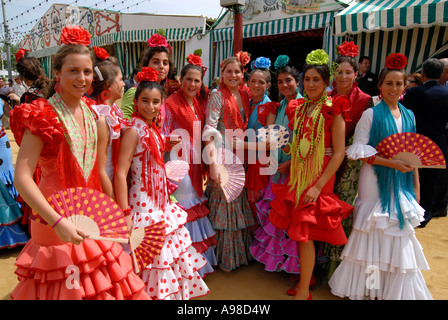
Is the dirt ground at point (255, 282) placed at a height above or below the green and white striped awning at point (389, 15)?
below

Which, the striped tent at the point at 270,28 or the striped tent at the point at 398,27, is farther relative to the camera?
the striped tent at the point at 270,28

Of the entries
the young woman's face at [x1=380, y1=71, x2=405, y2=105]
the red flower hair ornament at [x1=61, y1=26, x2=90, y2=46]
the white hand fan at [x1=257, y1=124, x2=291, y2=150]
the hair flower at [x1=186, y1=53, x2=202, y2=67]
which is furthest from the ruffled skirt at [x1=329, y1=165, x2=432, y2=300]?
the red flower hair ornament at [x1=61, y1=26, x2=90, y2=46]

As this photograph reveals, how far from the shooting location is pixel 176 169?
2752mm

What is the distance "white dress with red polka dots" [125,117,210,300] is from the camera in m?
2.29

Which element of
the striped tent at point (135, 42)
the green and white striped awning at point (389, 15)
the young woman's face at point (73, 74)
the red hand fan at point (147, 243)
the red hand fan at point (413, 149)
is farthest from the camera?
the striped tent at point (135, 42)

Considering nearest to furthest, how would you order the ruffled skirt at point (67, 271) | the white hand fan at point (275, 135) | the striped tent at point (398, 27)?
the ruffled skirt at point (67, 271)
the white hand fan at point (275, 135)
the striped tent at point (398, 27)

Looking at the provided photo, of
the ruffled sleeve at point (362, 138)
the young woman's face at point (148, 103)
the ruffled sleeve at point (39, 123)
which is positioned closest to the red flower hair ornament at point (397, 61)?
the ruffled sleeve at point (362, 138)

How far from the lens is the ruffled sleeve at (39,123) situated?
5.01 feet

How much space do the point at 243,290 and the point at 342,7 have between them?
23.7 feet

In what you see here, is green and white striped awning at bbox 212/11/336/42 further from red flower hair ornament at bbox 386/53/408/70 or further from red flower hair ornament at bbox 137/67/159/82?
Result: red flower hair ornament at bbox 137/67/159/82

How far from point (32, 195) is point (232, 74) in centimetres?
216

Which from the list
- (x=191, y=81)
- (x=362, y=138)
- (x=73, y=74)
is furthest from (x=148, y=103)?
(x=362, y=138)

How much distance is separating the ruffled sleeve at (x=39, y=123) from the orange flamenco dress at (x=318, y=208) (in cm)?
179

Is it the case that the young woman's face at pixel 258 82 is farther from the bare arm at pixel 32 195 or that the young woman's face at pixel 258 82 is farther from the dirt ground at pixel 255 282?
the bare arm at pixel 32 195
